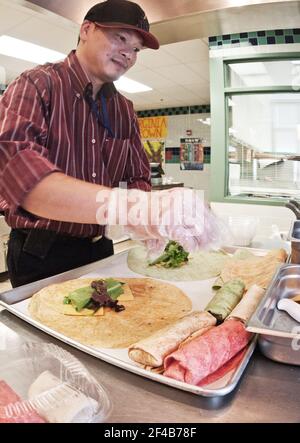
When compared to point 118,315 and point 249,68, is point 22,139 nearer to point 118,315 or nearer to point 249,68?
point 118,315

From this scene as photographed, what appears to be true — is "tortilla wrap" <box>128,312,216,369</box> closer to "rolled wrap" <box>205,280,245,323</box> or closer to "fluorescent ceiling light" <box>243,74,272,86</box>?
"rolled wrap" <box>205,280,245,323</box>

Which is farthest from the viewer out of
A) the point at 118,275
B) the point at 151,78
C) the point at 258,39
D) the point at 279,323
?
the point at 151,78

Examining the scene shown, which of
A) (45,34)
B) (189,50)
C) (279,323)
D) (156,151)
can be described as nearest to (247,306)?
(279,323)

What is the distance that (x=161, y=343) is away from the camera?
85 cm

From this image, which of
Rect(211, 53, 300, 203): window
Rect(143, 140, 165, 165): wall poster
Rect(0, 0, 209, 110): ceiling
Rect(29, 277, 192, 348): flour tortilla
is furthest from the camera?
Rect(143, 140, 165, 165): wall poster

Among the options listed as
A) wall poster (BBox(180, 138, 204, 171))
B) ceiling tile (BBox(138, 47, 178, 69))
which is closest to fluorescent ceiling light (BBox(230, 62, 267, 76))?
ceiling tile (BBox(138, 47, 178, 69))

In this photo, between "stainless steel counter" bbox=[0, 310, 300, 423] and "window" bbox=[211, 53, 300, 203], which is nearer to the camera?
"stainless steel counter" bbox=[0, 310, 300, 423]

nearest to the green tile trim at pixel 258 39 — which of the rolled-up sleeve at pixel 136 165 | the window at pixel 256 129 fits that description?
the window at pixel 256 129

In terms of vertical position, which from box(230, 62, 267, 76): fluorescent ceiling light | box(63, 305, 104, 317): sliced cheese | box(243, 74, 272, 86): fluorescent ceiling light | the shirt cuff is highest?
box(230, 62, 267, 76): fluorescent ceiling light

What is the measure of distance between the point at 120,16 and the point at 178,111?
859 centimetres

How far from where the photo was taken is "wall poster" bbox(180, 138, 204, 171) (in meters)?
9.45

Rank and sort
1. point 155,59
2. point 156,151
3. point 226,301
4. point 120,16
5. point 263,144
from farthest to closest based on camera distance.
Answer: point 156,151 → point 155,59 → point 263,144 → point 120,16 → point 226,301

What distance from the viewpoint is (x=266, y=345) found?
0.87m

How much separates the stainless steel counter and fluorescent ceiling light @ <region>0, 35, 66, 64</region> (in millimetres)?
4702
